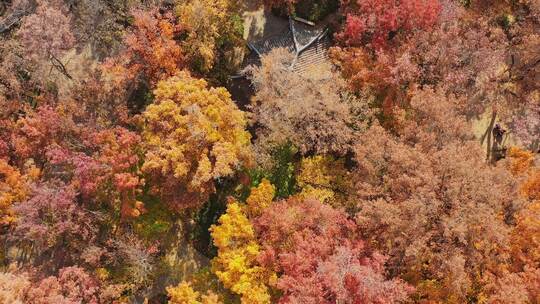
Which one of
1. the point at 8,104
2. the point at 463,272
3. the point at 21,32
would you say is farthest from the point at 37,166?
the point at 463,272

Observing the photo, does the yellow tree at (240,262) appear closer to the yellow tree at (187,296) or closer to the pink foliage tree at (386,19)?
the yellow tree at (187,296)

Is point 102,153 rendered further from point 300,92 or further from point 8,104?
point 300,92

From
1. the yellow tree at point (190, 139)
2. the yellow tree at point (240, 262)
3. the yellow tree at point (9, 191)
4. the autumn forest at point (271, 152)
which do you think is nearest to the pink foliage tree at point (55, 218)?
the autumn forest at point (271, 152)

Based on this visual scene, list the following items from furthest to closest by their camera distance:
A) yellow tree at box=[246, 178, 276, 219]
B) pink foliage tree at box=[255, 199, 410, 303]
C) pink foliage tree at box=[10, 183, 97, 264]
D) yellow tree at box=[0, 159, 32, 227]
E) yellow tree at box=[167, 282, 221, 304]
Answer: yellow tree at box=[0, 159, 32, 227] < yellow tree at box=[246, 178, 276, 219] < pink foliage tree at box=[10, 183, 97, 264] < yellow tree at box=[167, 282, 221, 304] < pink foliage tree at box=[255, 199, 410, 303]

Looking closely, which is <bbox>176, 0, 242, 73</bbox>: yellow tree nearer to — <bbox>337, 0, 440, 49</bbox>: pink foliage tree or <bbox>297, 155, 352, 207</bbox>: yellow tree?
<bbox>337, 0, 440, 49</bbox>: pink foliage tree

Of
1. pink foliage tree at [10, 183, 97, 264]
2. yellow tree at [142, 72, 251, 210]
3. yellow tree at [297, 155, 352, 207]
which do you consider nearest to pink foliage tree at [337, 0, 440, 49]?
yellow tree at [297, 155, 352, 207]

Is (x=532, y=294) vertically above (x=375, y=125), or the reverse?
(x=375, y=125)
